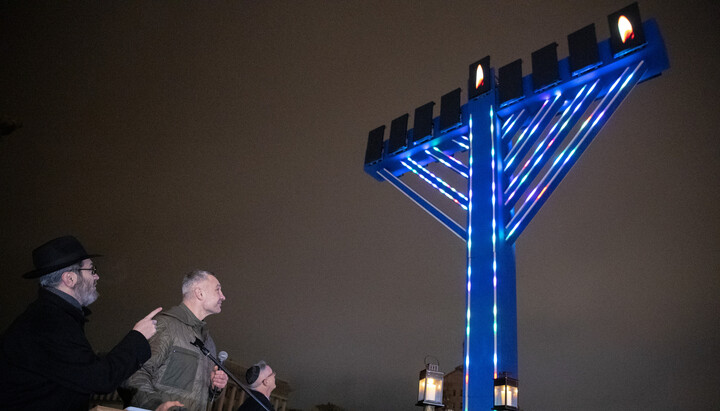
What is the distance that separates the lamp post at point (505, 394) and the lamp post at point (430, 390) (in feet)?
1.77

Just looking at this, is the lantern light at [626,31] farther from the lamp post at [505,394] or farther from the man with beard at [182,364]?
the man with beard at [182,364]

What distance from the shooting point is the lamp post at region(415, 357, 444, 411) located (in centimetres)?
422

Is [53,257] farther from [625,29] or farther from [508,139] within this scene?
[625,29]

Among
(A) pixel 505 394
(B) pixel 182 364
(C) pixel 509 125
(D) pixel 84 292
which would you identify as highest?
(C) pixel 509 125

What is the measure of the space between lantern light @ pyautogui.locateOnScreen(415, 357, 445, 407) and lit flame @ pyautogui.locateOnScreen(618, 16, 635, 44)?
3909 mm

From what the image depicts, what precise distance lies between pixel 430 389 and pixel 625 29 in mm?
4183

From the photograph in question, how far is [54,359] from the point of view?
163 centimetres

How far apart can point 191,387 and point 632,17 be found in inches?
214

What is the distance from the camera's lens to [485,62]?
6.26 m

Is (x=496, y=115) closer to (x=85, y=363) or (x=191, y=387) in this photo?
(x=191, y=387)

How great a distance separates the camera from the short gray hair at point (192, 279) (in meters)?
2.40

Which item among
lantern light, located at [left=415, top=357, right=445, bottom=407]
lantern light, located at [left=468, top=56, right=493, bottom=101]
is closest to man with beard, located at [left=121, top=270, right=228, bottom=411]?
lantern light, located at [left=415, top=357, right=445, bottom=407]

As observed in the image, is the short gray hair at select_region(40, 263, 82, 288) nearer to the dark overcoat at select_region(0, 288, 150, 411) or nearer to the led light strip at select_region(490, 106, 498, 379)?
the dark overcoat at select_region(0, 288, 150, 411)

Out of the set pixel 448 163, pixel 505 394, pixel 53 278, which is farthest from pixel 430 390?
pixel 53 278
